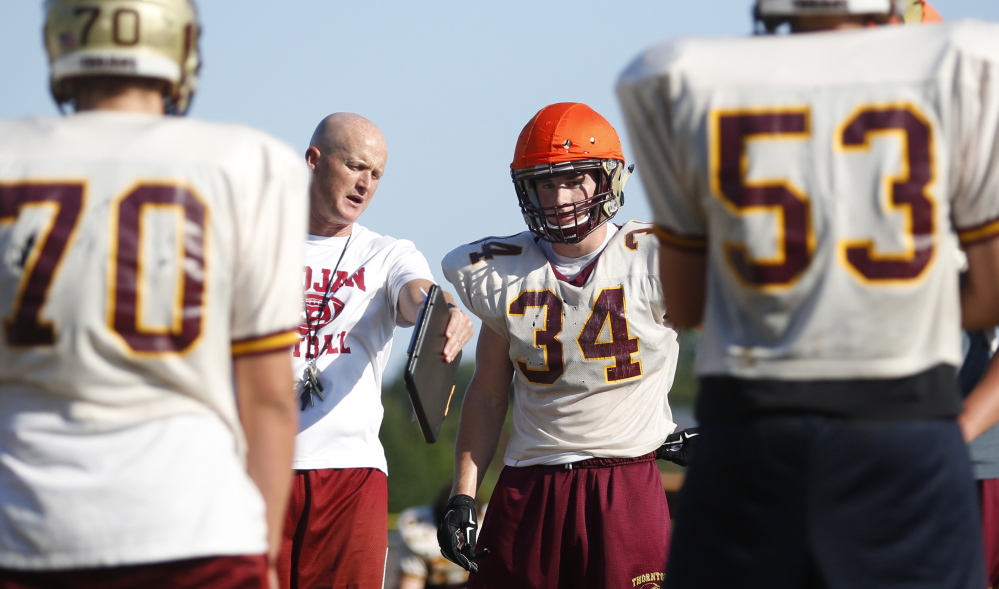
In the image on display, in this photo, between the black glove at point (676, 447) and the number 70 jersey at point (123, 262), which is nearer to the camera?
the number 70 jersey at point (123, 262)

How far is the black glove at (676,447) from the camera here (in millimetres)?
4496

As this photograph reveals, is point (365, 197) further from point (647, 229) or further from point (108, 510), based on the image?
point (108, 510)

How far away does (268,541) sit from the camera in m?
2.08

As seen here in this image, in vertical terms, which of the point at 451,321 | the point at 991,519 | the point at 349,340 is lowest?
the point at 991,519

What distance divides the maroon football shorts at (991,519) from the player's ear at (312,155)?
2.98 metres

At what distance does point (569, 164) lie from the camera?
4586 mm

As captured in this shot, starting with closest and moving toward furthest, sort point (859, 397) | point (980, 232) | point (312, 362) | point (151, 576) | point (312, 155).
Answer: point (151, 576) < point (859, 397) < point (980, 232) < point (312, 362) < point (312, 155)

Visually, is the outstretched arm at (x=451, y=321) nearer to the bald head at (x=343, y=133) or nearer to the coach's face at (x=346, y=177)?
the coach's face at (x=346, y=177)

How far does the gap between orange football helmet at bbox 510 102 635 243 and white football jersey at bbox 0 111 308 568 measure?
259 centimetres

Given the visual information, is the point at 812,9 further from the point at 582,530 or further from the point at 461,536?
the point at 461,536

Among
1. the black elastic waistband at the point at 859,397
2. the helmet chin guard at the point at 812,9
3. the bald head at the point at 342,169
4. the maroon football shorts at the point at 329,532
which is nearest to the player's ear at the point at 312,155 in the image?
the bald head at the point at 342,169

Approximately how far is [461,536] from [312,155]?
1876 millimetres

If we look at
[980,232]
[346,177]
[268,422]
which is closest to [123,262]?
[268,422]

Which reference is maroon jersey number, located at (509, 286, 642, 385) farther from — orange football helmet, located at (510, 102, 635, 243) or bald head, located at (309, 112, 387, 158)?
bald head, located at (309, 112, 387, 158)
